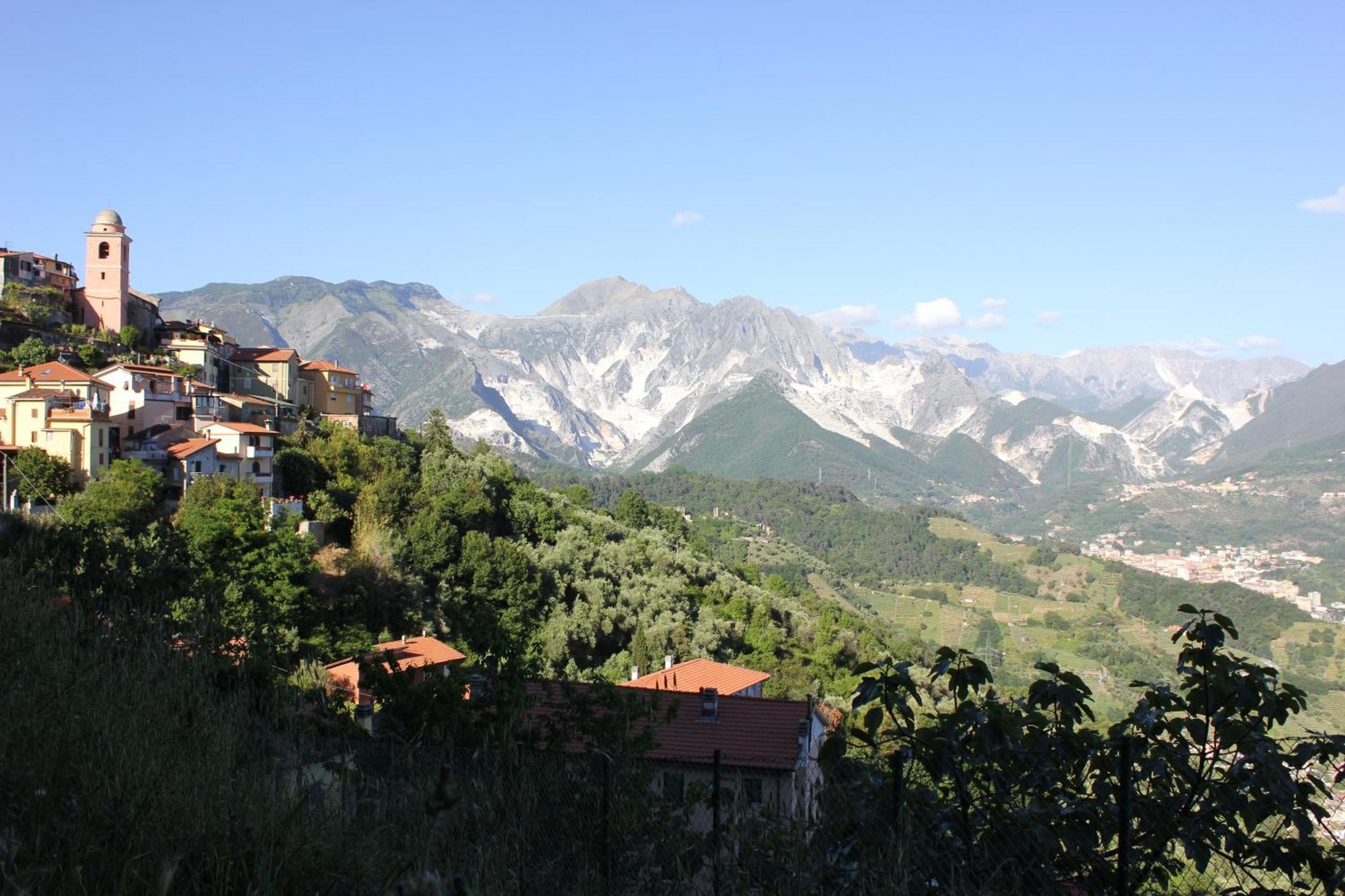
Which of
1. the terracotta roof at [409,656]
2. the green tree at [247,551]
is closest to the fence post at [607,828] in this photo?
the terracotta roof at [409,656]

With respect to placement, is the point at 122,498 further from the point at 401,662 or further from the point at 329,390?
the point at 329,390

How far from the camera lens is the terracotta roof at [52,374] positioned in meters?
27.3

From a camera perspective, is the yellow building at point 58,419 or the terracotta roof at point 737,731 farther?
the yellow building at point 58,419

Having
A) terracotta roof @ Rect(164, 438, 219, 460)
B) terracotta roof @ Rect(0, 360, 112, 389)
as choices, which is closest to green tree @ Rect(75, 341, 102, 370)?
terracotta roof @ Rect(0, 360, 112, 389)

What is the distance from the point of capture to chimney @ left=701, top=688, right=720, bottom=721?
13.7 meters

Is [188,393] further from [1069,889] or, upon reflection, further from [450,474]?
[1069,889]

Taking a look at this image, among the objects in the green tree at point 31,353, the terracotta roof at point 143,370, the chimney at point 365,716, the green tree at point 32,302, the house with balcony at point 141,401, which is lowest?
the chimney at point 365,716

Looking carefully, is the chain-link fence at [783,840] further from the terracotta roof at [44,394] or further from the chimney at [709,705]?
the terracotta roof at [44,394]

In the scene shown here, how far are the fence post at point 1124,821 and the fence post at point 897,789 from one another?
Answer: 0.84 meters

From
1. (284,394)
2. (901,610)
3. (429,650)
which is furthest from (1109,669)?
(429,650)

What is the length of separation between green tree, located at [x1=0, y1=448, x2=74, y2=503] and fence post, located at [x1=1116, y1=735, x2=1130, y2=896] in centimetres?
2661

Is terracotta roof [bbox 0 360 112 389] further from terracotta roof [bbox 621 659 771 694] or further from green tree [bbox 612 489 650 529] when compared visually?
green tree [bbox 612 489 650 529]

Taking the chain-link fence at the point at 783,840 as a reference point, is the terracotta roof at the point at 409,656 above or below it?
below

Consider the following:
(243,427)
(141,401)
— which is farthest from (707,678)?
(141,401)
